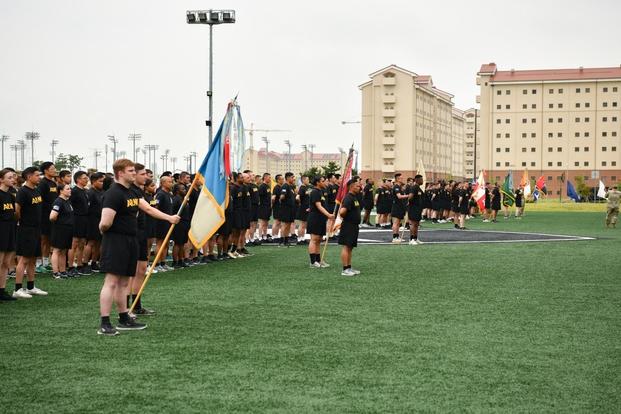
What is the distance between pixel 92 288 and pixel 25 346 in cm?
471

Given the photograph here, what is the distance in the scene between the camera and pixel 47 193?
14.1m

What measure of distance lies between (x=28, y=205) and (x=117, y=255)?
400cm

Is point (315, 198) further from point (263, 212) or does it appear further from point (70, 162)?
point (70, 162)

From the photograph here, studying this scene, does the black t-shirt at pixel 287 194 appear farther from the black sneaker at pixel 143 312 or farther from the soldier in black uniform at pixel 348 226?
the black sneaker at pixel 143 312

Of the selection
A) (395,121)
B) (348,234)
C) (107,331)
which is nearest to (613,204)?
(348,234)

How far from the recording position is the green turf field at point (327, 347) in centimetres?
594

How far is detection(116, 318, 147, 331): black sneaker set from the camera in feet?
28.9

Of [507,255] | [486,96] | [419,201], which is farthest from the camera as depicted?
[486,96]

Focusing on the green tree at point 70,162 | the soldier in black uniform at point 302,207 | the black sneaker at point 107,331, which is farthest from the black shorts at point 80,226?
the green tree at point 70,162

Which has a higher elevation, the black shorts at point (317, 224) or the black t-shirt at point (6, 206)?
the black t-shirt at point (6, 206)

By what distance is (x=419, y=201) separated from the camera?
22.2 metres

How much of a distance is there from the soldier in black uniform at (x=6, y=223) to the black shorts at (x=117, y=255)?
10.3 feet

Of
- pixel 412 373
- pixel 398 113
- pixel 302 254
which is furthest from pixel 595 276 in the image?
pixel 398 113

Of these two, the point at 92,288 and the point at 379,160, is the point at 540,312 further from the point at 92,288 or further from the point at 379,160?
the point at 379,160
